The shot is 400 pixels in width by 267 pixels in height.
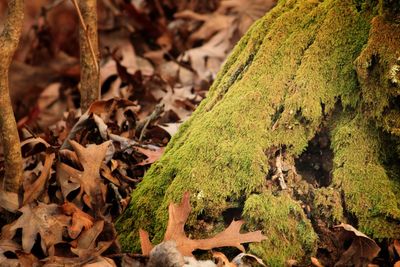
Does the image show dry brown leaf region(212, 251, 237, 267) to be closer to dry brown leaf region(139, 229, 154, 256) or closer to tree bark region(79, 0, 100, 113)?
dry brown leaf region(139, 229, 154, 256)

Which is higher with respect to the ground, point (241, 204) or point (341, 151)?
point (341, 151)

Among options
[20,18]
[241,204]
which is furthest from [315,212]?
A: [20,18]

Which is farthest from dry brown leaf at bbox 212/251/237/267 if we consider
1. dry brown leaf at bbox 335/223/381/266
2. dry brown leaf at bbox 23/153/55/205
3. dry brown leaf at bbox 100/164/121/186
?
dry brown leaf at bbox 23/153/55/205

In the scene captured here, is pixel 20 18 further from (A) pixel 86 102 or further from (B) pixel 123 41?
(B) pixel 123 41

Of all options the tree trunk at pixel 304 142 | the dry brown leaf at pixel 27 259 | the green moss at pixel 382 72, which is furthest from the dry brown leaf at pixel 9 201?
the green moss at pixel 382 72

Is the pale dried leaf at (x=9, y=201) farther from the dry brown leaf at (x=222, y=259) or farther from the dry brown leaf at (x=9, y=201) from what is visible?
the dry brown leaf at (x=222, y=259)

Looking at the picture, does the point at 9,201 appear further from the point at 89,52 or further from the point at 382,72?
the point at 382,72
